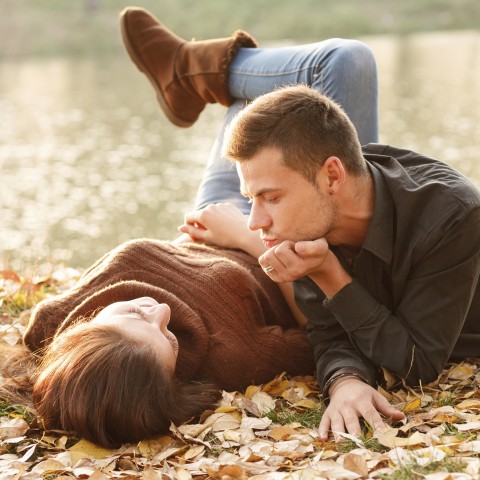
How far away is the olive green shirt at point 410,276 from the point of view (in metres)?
2.84

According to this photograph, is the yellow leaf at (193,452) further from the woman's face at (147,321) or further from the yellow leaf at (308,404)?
the yellow leaf at (308,404)

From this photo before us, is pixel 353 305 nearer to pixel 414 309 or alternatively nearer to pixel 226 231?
pixel 414 309

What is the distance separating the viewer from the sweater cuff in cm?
293

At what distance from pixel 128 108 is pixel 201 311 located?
1601 centimetres

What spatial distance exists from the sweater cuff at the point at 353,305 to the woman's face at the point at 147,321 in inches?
25.5

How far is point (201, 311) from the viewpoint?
3242 millimetres

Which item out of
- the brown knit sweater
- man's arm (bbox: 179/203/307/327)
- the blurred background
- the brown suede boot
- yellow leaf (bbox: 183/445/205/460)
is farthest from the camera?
the blurred background

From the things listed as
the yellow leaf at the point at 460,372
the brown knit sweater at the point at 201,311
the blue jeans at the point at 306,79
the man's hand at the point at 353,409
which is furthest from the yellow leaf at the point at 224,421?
the blue jeans at the point at 306,79

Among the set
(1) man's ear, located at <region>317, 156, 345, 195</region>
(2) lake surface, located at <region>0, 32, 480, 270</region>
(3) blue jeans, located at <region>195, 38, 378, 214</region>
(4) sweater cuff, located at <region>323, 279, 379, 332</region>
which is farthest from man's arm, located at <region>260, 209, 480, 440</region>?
(2) lake surface, located at <region>0, 32, 480, 270</region>

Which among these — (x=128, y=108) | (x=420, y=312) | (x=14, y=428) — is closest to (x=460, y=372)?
(x=420, y=312)

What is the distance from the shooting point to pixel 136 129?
16.6 metres

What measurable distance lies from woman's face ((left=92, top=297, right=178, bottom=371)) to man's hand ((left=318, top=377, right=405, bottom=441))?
654 millimetres

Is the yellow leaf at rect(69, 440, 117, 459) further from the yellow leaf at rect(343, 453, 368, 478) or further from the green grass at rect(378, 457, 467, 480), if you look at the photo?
the green grass at rect(378, 457, 467, 480)

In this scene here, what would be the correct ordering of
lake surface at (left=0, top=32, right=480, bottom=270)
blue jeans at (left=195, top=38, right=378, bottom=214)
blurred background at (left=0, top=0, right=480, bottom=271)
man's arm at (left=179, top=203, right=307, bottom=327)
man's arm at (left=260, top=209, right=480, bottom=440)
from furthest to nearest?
blurred background at (left=0, top=0, right=480, bottom=271), lake surface at (left=0, top=32, right=480, bottom=270), blue jeans at (left=195, top=38, right=378, bottom=214), man's arm at (left=179, top=203, right=307, bottom=327), man's arm at (left=260, top=209, right=480, bottom=440)
